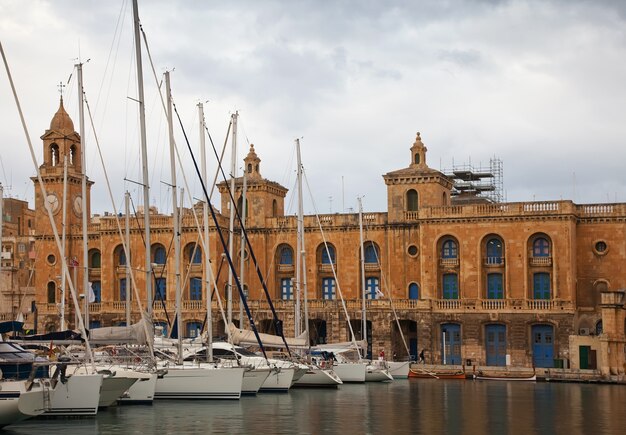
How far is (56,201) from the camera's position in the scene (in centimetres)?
7675

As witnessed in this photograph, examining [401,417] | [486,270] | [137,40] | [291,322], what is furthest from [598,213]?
[137,40]

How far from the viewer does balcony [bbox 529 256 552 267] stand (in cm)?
6638

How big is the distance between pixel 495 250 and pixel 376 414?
29.3m

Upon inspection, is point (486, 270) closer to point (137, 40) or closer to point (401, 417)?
point (401, 417)

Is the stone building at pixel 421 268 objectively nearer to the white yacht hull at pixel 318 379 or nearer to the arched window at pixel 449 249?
the arched window at pixel 449 249

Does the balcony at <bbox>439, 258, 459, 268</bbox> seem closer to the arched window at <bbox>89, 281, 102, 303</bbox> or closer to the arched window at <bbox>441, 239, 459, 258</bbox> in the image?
the arched window at <bbox>441, 239, 459, 258</bbox>

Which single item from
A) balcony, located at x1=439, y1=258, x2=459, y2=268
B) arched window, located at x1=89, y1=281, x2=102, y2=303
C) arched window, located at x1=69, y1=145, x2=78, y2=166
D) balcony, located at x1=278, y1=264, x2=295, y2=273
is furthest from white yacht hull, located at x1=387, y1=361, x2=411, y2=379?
arched window, located at x1=69, y1=145, x2=78, y2=166

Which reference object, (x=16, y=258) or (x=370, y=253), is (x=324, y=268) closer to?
(x=370, y=253)

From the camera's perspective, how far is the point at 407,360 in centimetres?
6781

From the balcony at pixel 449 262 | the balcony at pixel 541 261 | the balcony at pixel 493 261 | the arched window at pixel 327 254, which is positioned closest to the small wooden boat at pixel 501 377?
the balcony at pixel 493 261

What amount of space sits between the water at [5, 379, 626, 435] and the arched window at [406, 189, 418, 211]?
20.7 meters

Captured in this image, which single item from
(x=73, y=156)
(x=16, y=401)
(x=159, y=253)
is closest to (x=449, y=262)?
(x=159, y=253)

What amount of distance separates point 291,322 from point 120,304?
1285cm

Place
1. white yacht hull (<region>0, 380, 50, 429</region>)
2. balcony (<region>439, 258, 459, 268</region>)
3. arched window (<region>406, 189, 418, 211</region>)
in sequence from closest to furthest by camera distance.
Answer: white yacht hull (<region>0, 380, 50, 429</region>), balcony (<region>439, 258, 459, 268</region>), arched window (<region>406, 189, 418, 211</region>)
